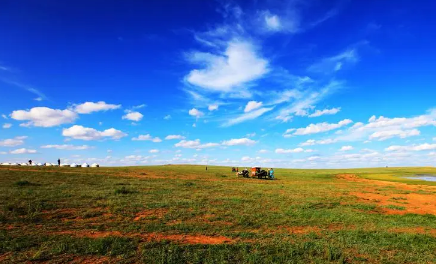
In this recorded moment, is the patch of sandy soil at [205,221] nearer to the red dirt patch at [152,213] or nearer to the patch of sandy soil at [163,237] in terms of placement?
the red dirt patch at [152,213]

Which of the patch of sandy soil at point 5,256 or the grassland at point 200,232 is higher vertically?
the patch of sandy soil at point 5,256

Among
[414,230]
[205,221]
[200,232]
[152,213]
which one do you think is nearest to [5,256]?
[200,232]

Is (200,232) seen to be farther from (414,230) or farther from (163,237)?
(414,230)

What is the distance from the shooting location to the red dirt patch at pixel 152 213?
53.9 ft

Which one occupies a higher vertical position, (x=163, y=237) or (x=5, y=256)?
(x=5, y=256)

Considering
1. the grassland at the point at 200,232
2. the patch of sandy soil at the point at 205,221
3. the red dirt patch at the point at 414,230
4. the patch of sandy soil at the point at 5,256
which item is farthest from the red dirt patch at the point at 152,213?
the red dirt patch at the point at 414,230

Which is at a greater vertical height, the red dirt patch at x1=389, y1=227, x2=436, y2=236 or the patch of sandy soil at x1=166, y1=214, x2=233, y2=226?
the patch of sandy soil at x1=166, y1=214, x2=233, y2=226

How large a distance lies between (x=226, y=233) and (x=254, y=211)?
632 centimetres

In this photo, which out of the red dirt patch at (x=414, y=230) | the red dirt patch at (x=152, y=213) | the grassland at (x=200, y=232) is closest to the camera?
the grassland at (x=200, y=232)

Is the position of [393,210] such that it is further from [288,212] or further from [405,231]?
[288,212]

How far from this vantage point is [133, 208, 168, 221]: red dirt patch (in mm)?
16422

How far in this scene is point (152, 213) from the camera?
17.6m

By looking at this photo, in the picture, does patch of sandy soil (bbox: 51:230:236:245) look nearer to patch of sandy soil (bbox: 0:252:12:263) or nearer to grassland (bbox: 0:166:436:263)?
grassland (bbox: 0:166:436:263)

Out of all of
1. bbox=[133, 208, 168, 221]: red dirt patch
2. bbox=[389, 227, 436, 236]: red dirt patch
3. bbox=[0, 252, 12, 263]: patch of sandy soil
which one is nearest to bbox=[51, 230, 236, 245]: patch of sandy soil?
bbox=[0, 252, 12, 263]: patch of sandy soil
